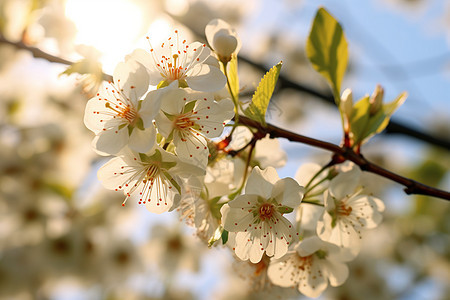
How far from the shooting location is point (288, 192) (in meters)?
0.75

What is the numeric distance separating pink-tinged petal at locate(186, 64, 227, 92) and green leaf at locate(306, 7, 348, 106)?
1.13 ft

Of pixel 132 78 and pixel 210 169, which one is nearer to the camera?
pixel 132 78

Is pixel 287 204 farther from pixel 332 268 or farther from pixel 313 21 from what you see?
pixel 313 21

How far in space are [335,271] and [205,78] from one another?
0.56 m

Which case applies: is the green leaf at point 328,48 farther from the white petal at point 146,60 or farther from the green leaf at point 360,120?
the white petal at point 146,60

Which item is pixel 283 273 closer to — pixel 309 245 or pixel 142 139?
pixel 309 245

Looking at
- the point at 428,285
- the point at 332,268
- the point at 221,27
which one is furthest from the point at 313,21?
the point at 428,285

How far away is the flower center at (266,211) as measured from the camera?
0.79 meters

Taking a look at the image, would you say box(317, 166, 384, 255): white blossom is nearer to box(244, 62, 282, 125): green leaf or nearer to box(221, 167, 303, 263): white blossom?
box(221, 167, 303, 263): white blossom

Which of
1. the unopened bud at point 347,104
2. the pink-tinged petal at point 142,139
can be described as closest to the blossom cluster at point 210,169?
the pink-tinged petal at point 142,139

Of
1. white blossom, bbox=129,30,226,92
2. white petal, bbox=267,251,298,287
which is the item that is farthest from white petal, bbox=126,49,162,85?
white petal, bbox=267,251,298,287

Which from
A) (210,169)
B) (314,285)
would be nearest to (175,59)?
(210,169)

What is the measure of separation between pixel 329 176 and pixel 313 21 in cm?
35

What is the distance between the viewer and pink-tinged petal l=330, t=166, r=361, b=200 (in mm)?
867
